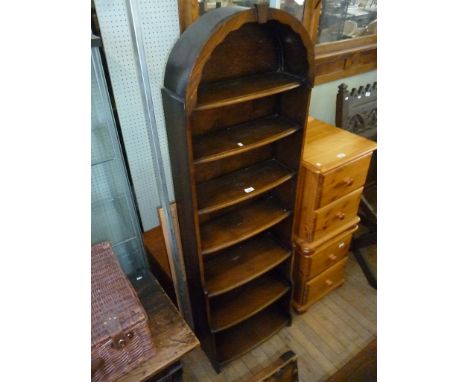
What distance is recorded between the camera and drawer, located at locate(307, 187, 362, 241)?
174 cm

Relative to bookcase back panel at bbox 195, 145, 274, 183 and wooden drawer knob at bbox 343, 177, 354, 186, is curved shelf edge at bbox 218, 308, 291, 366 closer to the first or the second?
wooden drawer knob at bbox 343, 177, 354, 186

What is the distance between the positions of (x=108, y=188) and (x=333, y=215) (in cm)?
122

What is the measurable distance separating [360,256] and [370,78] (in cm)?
147

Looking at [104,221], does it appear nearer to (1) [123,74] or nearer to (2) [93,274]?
(2) [93,274]

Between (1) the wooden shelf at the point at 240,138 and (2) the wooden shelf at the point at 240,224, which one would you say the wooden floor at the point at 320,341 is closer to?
(2) the wooden shelf at the point at 240,224

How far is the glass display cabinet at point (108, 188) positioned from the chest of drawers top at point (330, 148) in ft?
2.89

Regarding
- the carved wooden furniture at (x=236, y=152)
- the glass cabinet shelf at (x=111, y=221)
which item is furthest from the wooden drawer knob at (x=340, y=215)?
the glass cabinet shelf at (x=111, y=221)

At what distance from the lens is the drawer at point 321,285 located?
2.03 meters

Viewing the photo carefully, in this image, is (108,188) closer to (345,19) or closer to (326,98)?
(326,98)

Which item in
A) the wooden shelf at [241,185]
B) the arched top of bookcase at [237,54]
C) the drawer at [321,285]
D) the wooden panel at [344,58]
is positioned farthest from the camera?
the wooden panel at [344,58]

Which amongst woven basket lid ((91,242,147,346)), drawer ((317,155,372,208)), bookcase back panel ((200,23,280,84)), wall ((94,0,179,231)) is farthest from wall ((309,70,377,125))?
woven basket lid ((91,242,147,346))

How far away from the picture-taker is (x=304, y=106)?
133 cm

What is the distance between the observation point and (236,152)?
1.20 m
